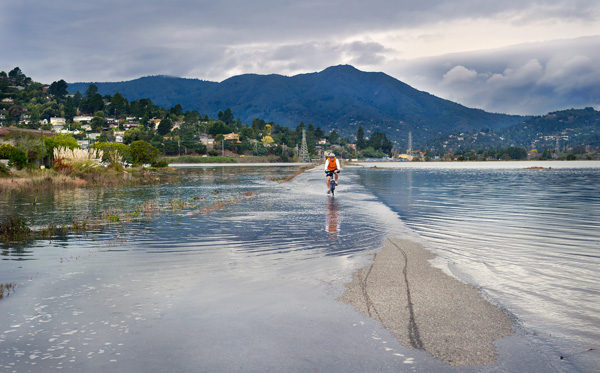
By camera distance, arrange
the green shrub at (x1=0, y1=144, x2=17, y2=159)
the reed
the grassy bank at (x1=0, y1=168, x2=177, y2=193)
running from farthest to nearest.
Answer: the green shrub at (x1=0, y1=144, x2=17, y2=159)
the grassy bank at (x1=0, y1=168, x2=177, y2=193)
the reed

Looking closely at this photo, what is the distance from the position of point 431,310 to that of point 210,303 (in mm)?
2916

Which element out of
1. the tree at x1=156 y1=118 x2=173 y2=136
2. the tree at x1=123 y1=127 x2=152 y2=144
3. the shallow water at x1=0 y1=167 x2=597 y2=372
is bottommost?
the shallow water at x1=0 y1=167 x2=597 y2=372

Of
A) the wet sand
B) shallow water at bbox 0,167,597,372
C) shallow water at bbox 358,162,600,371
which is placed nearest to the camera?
shallow water at bbox 0,167,597,372

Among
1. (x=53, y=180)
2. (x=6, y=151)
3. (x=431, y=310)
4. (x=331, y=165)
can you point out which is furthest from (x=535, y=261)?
(x=6, y=151)

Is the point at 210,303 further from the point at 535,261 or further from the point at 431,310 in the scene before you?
the point at 535,261

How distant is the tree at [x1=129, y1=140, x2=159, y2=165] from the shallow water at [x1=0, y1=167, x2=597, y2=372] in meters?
55.2

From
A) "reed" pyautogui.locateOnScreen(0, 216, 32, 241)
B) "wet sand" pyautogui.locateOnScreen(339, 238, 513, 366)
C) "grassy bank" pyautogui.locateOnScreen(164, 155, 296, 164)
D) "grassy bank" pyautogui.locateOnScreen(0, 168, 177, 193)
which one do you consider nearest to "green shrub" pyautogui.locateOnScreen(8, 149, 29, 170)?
"grassy bank" pyautogui.locateOnScreen(0, 168, 177, 193)

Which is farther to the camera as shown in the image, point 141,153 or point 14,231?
point 141,153

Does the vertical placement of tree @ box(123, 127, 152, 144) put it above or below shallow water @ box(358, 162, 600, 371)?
above

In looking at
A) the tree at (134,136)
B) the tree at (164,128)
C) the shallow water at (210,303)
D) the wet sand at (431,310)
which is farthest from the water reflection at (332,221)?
the tree at (164,128)

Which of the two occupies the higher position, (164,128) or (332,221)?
(164,128)

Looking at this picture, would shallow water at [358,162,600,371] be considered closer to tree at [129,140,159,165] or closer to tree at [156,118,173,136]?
tree at [129,140,159,165]

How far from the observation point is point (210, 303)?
6.39m

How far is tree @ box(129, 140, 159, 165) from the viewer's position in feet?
216
